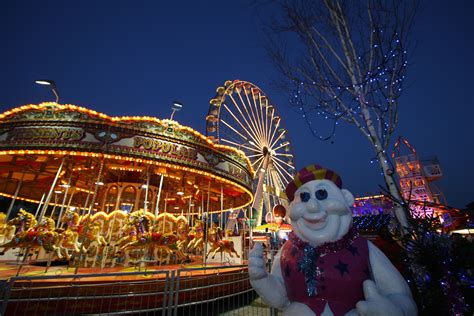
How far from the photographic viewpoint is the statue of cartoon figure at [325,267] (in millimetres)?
1661

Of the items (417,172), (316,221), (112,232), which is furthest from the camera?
(417,172)

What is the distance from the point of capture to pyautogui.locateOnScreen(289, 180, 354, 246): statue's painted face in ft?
5.96

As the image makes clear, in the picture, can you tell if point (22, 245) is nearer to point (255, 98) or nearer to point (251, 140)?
point (251, 140)

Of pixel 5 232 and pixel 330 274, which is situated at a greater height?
pixel 5 232

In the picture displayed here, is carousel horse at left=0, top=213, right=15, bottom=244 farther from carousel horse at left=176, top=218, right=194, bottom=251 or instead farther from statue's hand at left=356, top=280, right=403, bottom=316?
statue's hand at left=356, top=280, right=403, bottom=316

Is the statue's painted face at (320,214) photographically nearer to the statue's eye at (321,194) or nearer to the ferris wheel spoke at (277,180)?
the statue's eye at (321,194)

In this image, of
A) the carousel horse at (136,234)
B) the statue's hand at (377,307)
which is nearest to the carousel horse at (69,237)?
the carousel horse at (136,234)

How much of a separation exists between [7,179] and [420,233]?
1496 cm

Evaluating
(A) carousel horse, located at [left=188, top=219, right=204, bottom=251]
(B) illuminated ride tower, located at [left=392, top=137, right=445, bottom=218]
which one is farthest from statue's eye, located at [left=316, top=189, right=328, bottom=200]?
(B) illuminated ride tower, located at [left=392, top=137, right=445, bottom=218]

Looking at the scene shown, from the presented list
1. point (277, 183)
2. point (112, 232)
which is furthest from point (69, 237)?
point (277, 183)

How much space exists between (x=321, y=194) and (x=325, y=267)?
0.53 metres

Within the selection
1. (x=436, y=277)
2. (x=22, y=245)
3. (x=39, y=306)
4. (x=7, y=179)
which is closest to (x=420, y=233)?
(x=436, y=277)

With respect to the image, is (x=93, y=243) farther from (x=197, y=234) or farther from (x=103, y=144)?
(x=197, y=234)

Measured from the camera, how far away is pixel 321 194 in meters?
1.91
